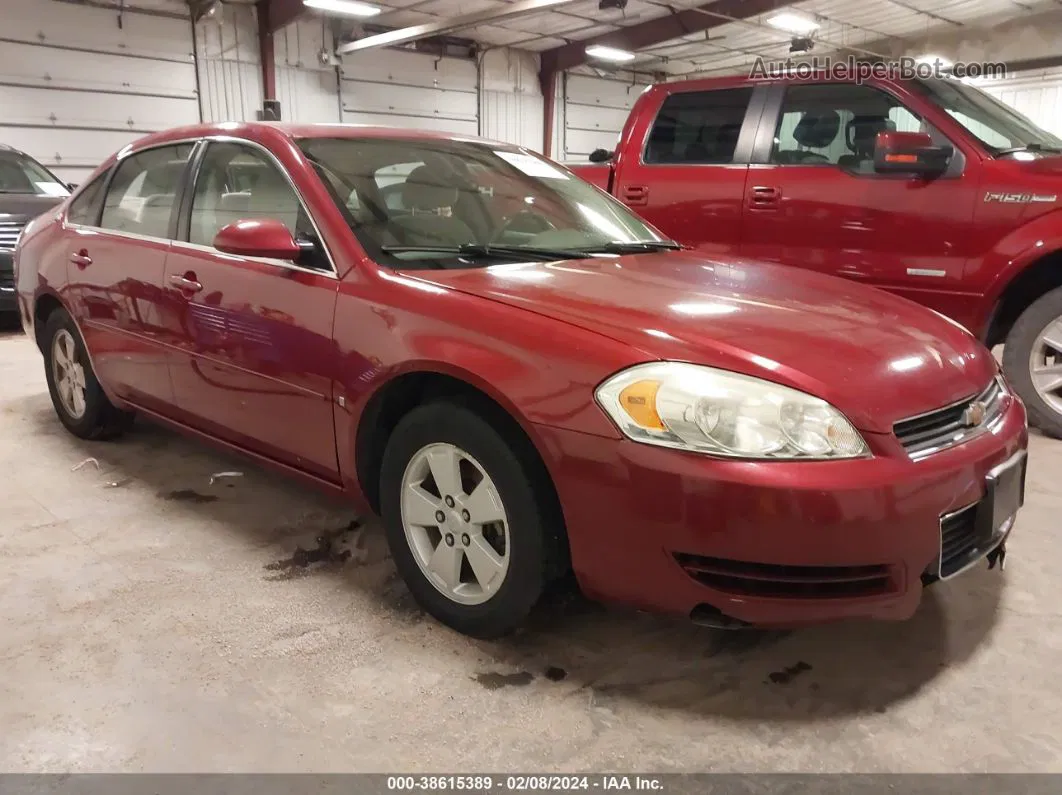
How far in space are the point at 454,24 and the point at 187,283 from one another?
1036 centimetres

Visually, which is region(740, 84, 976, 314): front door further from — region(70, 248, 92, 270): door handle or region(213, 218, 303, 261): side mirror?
region(70, 248, 92, 270): door handle

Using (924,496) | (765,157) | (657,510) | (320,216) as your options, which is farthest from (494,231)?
(765,157)

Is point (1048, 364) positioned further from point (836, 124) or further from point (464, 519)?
point (464, 519)

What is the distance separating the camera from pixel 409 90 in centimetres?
1408

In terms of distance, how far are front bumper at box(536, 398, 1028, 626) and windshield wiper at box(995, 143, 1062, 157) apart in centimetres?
262

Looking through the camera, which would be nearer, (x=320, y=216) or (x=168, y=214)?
(x=320, y=216)

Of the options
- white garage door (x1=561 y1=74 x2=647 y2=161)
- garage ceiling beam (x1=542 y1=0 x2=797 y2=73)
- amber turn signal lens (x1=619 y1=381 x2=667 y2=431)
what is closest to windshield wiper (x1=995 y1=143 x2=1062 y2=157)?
amber turn signal lens (x1=619 y1=381 x2=667 y2=431)

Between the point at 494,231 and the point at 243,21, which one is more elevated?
the point at 243,21

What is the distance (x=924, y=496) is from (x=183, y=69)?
12364 millimetres

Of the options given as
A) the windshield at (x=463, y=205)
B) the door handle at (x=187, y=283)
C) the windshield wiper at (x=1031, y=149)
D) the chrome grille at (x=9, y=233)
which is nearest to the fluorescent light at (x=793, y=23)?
the windshield wiper at (x=1031, y=149)

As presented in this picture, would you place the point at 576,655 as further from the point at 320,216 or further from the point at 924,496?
the point at 320,216

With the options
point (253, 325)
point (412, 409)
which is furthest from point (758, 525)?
point (253, 325)

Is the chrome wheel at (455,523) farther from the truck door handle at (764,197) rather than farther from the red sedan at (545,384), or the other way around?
the truck door handle at (764,197)

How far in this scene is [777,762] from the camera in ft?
5.66
